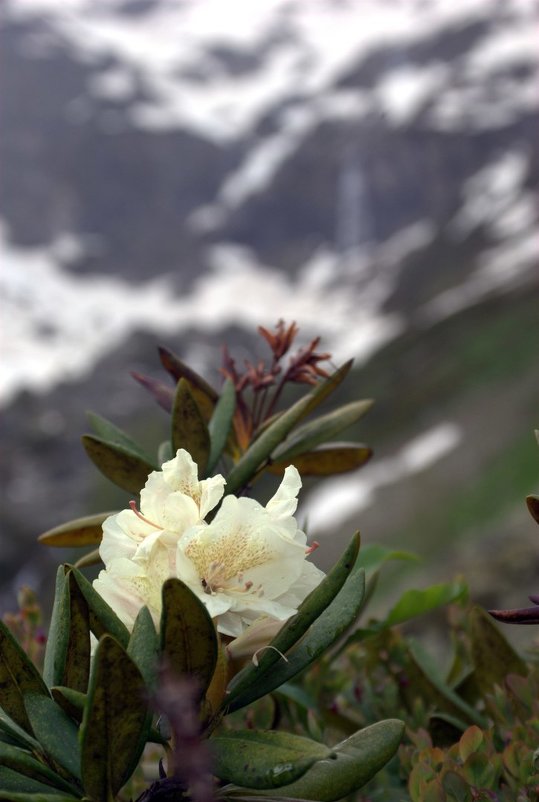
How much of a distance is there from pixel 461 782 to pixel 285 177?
77.8 metres

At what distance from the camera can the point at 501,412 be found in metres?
16.4

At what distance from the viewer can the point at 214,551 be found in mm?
1144

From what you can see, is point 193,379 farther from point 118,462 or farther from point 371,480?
Answer: point 371,480

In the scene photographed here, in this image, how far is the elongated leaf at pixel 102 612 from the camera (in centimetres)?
112

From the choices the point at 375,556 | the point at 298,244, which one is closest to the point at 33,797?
the point at 375,556

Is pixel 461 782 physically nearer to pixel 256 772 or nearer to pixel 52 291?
pixel 256 772

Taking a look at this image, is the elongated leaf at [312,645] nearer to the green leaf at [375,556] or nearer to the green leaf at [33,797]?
the green leaf at [33,797]

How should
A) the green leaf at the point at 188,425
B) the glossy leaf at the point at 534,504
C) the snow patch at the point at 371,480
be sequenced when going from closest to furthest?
the glossy leaf at the point at 534,504 → the green leaf at the point at 188,425 → the snow patch at the point at 371,480

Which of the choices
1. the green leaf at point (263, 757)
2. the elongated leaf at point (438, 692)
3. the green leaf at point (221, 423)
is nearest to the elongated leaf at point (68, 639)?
the green leaf at point (263, 757)

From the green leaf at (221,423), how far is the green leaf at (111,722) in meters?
0.60

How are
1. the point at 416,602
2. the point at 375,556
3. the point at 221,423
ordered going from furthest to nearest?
the point at 375,556, the point at 416,602, the point at 221,423

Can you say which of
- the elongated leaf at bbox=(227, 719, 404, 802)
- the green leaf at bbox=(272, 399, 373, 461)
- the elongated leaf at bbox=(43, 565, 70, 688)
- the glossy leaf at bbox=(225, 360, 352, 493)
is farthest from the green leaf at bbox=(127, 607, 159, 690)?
the green leaf at bbox=(272, 399, 373, 461)

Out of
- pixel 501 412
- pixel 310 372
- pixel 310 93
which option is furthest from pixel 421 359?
pixel 310 93

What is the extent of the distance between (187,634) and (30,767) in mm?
262
